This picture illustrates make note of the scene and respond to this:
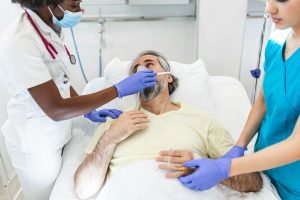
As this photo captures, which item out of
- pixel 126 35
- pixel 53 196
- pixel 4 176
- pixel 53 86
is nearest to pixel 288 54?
pixel 53 86

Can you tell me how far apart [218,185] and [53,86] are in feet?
2.58

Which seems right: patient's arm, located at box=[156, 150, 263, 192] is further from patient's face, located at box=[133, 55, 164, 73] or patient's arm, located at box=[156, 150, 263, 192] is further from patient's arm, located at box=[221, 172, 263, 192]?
patient's face, located at box=[133, 55, 164, 73]

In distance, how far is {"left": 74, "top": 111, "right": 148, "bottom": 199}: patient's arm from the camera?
1.32 meters

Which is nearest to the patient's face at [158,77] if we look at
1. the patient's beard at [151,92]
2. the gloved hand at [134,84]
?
the patient's beard at [151,92]

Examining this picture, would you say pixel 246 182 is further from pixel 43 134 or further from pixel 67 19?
pixel 67 19

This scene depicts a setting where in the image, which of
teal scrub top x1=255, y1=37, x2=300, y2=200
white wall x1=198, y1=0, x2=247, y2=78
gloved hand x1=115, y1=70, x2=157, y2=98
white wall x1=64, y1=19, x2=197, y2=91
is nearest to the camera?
teal scrub top x1=255, y1=37, x2=300, y2=200

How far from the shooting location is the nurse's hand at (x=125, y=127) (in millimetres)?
1334

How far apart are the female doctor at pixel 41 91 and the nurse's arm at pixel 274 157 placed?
630 mm

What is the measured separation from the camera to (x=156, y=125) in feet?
4.77

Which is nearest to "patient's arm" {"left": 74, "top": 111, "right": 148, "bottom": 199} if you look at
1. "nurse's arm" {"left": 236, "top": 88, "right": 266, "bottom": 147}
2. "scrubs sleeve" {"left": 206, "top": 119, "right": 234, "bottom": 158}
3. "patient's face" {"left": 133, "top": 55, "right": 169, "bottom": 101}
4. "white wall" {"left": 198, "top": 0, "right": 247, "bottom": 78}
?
"patient's face" {"left": 133, "top": 55, "right": 169, "bottom": 101}

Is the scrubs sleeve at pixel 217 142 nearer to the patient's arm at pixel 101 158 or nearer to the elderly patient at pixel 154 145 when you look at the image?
the elderly patient at pixel 154 145

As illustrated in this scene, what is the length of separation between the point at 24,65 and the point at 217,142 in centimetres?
93

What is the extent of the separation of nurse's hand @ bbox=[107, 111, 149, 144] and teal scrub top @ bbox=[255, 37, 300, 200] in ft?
1.75

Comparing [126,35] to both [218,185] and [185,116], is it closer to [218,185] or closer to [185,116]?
[185,116]
